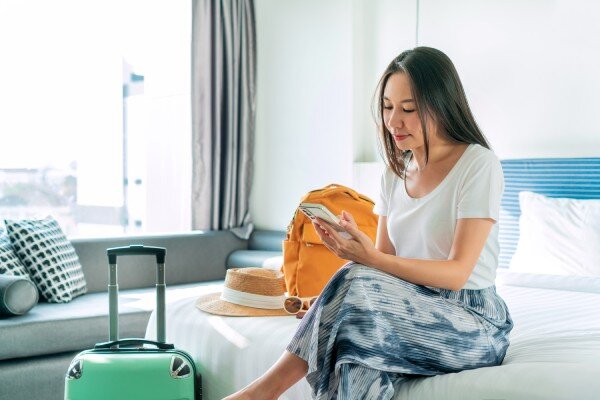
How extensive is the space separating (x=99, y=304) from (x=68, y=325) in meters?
0.35

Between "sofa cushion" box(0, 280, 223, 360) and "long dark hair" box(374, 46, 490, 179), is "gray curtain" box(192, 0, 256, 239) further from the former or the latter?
"long dark hair" box(374, 46, 490, 179)

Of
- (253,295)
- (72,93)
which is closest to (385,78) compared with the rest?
(253,295)

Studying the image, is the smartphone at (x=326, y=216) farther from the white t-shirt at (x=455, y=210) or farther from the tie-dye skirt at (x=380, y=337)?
the white t-shirt at (x=455, y=210)

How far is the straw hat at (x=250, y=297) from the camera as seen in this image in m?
2.66

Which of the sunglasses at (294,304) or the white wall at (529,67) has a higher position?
the white wall at (529,67)

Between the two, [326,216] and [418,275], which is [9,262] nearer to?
[326,216]

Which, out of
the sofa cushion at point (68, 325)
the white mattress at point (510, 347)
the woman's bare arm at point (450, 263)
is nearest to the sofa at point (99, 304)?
the sofa cushion at point (68, 325)

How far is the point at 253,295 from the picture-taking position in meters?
2.71

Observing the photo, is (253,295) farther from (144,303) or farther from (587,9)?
(587,9)

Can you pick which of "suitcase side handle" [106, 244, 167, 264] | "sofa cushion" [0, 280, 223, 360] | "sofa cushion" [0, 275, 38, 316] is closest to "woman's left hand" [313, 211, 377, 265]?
"suitcase side handle" [106, 244, 167, 264]

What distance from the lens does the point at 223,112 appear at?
525cm

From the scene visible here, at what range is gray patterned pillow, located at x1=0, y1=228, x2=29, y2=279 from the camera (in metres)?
3.57

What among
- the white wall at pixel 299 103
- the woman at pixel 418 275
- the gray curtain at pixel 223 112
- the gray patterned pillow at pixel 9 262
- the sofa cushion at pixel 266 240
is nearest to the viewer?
the woman at pixel 418 275

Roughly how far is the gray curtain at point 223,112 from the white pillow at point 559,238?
2.19m
